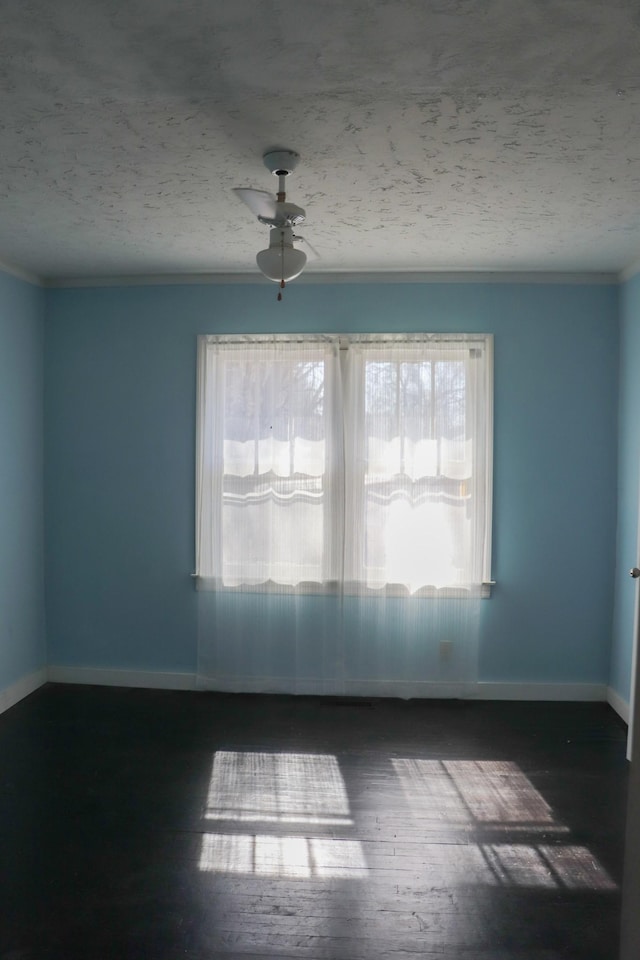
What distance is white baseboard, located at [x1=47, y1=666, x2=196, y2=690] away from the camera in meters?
4.43

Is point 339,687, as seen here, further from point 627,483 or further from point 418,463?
point 627,483

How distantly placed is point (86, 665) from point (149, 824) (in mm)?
1868

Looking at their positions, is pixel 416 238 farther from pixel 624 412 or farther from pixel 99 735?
pixel 99 735

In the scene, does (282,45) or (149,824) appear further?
(149,824)

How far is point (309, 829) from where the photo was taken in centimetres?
284

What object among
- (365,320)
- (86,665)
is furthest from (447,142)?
(86,665)

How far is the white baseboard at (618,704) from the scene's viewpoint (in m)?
3.91

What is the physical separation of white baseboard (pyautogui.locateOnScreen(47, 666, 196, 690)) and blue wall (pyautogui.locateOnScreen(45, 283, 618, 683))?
5 centimetres

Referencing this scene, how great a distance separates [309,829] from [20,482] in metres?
2.67

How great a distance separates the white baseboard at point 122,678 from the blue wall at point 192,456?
5 centimetres

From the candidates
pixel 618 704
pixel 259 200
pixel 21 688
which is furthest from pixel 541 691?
pixel 259 200

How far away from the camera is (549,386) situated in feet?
13.9

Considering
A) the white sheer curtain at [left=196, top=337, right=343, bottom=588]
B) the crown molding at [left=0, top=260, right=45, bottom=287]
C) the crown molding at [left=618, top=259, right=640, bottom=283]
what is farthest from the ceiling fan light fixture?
the crown molding at [left=618, top=259, right=640, bottom=283]

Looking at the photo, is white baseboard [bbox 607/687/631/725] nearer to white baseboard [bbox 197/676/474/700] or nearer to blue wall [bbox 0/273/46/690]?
white baseboard [bbox 197/676/474/700]
